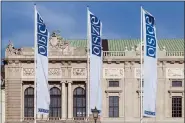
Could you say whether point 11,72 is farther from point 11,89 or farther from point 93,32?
point 93,32

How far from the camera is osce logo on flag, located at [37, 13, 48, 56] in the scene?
62812 mm

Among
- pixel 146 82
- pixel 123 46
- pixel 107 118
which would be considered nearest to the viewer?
pixel 146 82

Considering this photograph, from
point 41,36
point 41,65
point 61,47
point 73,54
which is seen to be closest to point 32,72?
point 61,47

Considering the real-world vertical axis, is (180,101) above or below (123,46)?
below

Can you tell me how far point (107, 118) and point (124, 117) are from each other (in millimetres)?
1982

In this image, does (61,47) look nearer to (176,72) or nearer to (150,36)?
(176,72)

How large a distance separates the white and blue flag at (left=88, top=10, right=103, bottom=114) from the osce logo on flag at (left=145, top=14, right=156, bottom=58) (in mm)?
5005

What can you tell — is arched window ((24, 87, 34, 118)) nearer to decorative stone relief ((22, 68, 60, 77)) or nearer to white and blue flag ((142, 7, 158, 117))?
decorative stone relief ((22, 68, 60, 77))

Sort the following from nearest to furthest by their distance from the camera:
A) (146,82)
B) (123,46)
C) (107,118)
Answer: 1. (146,82)
2. (107,118)
3. (123,46)

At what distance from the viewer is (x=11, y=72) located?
257 ft

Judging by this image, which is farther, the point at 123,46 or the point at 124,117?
the point at 123,46

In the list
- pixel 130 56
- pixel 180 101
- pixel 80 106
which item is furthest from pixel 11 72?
pixel 180 101

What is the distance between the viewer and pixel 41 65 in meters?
63.5

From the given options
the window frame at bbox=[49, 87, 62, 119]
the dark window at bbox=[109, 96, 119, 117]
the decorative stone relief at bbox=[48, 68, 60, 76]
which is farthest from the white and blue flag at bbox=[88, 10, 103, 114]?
the window frame at bbox=[49, 87, 62, 119]
